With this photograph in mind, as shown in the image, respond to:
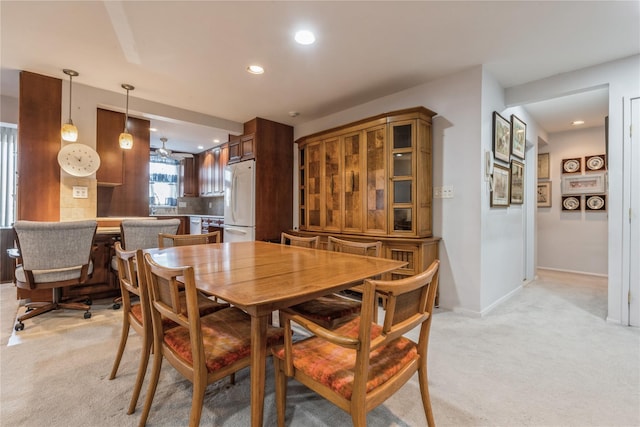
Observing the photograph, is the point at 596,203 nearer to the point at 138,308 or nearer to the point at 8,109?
the point at 138,308

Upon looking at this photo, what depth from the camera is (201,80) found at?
3.10 meters

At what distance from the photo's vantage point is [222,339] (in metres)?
1.34

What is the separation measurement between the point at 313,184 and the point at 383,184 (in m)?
1.15

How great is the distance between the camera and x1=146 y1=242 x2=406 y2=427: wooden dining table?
1.09 meters

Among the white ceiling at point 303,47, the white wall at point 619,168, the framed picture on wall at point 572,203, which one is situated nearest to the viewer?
the white ceiling at point 303,47

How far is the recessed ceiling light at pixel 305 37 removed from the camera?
7.41 feet

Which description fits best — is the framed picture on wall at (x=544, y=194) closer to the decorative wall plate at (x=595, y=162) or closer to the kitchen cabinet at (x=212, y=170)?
the decorative wall plate at (x=595, y=162)

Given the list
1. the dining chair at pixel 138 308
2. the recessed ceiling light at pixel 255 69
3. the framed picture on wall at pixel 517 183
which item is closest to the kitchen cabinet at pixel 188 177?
the recessed ceiling light at pixel 255 69

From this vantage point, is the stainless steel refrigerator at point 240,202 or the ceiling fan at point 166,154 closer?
the stainless steel refrigerator at point 240,202

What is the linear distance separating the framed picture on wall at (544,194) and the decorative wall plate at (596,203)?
20.4 inches

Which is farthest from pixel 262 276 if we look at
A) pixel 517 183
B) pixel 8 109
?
pixel 8 109

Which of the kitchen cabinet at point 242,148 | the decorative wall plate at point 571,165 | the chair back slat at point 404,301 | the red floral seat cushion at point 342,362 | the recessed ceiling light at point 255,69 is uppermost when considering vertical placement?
the recessed ceiling light at point 255,69

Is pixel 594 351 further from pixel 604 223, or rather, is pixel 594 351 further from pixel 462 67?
pixel 604 223

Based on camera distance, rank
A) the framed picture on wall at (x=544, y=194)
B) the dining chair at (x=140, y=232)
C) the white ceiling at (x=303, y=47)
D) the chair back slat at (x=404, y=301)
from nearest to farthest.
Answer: the chair back slat at (x=404, y=301), the white ceiling at (x=303, y=47), the dining chair at (x=140, y=232), the framed picture on wall at (x=544, y=194)
